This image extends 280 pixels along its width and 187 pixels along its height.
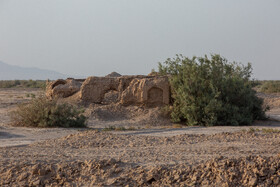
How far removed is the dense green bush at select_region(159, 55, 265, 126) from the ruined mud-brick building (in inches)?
26.5

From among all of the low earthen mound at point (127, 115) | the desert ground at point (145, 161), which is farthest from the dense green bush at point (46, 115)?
the desert ground at point (145, 161)

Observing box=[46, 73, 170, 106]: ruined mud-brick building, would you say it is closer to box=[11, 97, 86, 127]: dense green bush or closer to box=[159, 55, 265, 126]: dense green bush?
box=[159, 55, 265, 126]: dense green bush

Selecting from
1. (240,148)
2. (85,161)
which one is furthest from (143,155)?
(240,148)

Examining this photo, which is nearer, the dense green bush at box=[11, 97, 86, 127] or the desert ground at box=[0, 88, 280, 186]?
the desert ground at box=[0, 88, 280, 186]

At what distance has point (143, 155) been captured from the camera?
27.6 ft

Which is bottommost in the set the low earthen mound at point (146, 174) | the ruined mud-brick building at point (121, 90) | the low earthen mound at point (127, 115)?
the low earthen mound at point (146, 174)

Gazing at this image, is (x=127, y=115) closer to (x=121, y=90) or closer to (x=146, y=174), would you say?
(x=121, y=90)

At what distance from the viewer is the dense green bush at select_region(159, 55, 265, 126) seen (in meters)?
16.8

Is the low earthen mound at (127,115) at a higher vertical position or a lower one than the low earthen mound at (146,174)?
higher

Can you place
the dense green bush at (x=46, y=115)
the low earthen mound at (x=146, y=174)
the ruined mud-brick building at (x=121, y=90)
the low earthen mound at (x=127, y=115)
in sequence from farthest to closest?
the ruined mud-brick building at (x=121, y=90) < the low earthen mound at (x=127, y=115) < the dense green bush at (x=46, y=115) < the low earthen mound at (x=146, y=174)

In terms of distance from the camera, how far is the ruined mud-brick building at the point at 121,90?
1819 cm

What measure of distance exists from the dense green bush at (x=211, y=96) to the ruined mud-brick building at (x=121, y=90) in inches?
26.5

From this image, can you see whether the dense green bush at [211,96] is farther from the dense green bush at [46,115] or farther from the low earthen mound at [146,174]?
the low earthen mound at [146,174]

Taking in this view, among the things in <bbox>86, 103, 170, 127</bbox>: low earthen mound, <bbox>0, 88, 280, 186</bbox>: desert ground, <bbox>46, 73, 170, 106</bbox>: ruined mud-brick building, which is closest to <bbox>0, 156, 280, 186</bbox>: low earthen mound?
<bbox>0, 88, 280, 186</bbox>: desert ground
